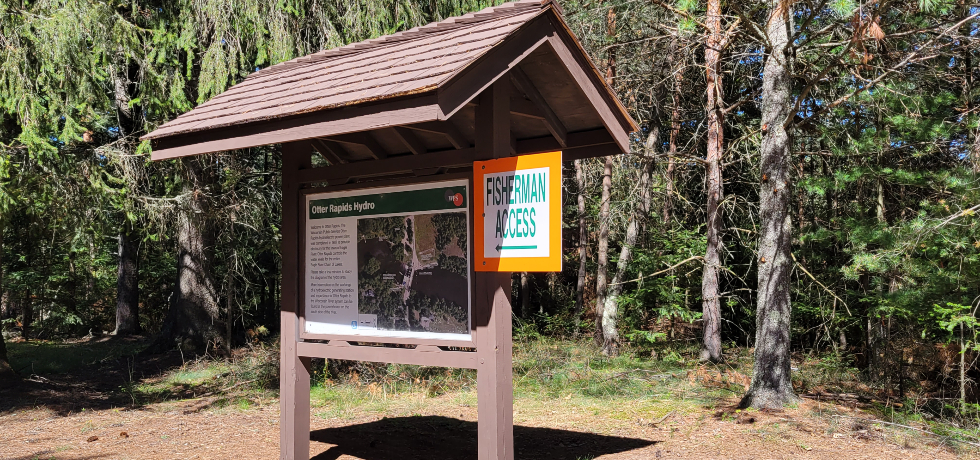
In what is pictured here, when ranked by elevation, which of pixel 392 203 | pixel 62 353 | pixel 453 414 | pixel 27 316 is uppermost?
pixel 392 203

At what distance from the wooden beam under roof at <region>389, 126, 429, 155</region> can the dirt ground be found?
2813 millimetres

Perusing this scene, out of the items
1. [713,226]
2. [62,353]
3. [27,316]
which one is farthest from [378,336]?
[27,316]

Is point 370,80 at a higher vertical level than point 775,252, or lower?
higher

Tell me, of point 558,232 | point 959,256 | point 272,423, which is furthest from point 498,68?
point 959,256

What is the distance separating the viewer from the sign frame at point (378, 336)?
4.80 metres

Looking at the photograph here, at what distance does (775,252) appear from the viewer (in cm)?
843

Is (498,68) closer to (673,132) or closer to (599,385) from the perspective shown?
(599,385)

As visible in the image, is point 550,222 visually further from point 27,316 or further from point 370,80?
point 27,316

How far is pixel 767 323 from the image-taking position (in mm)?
8445

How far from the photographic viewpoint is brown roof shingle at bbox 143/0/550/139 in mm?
4299

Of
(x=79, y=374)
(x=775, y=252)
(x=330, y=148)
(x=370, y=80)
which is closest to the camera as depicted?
(x=370, y=80)

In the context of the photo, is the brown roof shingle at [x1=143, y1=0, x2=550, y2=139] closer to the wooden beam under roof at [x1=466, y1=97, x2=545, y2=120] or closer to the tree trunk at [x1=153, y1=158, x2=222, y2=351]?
the wooden beam under roof at [x1=466, y1=97, x2=545, y2=120]

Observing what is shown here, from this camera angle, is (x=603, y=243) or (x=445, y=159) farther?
(x=603, y=243)

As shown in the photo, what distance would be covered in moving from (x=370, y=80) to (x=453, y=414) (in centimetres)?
519
